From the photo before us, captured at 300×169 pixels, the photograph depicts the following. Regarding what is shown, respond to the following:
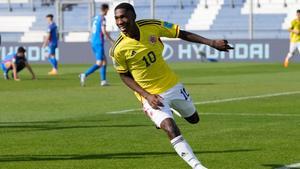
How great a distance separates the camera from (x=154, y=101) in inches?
372

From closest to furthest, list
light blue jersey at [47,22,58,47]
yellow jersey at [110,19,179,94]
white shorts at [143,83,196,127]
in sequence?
1. white shorts at [143,83,196,127]
2. yellow jersey at [110,19,179,94]
3. light blue jersey at [47,22,58,47]

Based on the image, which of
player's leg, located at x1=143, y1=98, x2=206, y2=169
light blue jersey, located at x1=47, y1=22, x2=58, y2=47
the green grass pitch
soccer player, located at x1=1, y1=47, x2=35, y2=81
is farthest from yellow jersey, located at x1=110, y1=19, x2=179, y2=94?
light blue jersey, located at x1=47, y1=22, x2=58, y2=47

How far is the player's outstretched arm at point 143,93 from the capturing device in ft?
31.0

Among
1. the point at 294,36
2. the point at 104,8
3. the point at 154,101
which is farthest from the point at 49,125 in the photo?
the point at 294,36

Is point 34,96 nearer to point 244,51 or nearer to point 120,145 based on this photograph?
point 120,145

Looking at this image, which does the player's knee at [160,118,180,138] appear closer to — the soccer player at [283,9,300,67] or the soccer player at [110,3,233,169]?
the soccer player at [110,3,233,169]

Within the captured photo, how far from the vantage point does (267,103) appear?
1870cm

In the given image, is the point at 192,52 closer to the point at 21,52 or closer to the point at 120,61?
the point at 21,52

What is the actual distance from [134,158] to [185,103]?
3.68ft

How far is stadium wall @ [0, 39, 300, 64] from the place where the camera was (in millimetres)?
41875

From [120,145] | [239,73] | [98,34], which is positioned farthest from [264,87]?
[120,145]

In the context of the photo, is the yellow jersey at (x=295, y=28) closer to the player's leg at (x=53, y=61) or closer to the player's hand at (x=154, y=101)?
the player's leg at (x=53, y=61)

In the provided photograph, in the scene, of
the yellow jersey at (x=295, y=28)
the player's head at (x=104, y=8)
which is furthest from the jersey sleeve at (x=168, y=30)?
the yellow jersey at (x=295, y=28)

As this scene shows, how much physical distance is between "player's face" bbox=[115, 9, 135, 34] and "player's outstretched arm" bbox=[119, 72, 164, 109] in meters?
0.62
